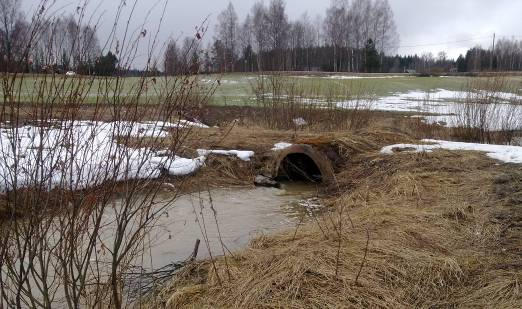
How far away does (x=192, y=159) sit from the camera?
343 inches

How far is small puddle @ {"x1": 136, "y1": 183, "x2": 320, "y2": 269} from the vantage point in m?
5.04

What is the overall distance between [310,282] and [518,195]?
3.60 meters

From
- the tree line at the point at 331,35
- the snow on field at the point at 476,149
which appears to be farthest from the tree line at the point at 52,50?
the tree line at the point at 331,35

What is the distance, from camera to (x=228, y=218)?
635 cm

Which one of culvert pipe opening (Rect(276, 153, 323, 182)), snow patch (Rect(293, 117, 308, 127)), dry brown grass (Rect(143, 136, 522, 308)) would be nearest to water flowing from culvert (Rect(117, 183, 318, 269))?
culvert pipe opening (Rect(276, 153, 323, 182))

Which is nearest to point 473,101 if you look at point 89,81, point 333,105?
point 333,105

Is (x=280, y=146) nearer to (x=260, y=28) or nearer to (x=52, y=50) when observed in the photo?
(x=52, y=50)

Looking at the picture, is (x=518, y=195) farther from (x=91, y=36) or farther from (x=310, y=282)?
(x=91, y=36)

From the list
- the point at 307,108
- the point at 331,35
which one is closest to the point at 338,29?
the point at 331,35

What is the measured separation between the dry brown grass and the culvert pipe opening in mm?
2920

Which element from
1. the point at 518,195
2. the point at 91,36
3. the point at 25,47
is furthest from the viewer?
the point at 518,195

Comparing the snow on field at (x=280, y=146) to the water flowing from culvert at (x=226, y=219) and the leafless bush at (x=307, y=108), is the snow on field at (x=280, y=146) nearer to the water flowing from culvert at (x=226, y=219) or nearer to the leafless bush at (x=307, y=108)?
the water flowing from culvert at (x=226, y=219)

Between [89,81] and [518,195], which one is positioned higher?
[89,81]

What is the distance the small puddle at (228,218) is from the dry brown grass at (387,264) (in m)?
0.57
